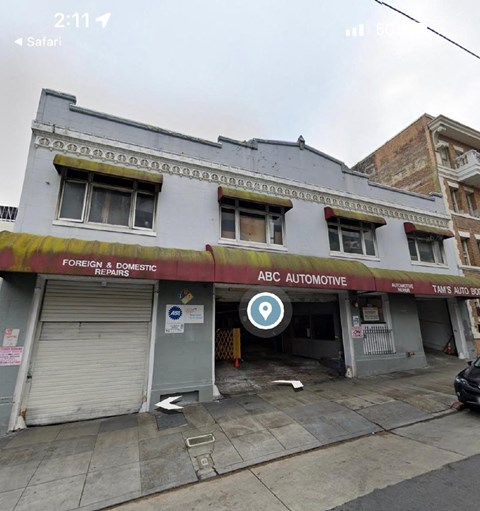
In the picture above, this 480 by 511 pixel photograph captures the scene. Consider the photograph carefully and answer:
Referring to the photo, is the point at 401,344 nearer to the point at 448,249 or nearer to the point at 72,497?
the point at 448,249

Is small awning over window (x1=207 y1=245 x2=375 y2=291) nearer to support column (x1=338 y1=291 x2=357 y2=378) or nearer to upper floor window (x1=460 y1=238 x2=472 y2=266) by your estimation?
support column (x1=338 y1=291 x2=357 y2=378)

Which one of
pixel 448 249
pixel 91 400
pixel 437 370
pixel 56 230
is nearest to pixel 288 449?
pixel 91 400

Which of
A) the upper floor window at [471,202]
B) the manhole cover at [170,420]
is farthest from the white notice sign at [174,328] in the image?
the upper floor window at [471,202]

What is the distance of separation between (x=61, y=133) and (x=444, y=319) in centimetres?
1942

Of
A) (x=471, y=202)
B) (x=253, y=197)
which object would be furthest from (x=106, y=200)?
(x=471, y=202)

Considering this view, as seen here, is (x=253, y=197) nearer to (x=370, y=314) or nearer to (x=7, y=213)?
(x=370, y=314)

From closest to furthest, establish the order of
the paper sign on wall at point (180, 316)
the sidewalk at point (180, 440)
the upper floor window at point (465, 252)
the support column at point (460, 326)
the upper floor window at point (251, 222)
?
1. the sidewalk at point (180, 440)
2. the paper sign on wall at point (180, 316)
3. the upper floor window at point (251, 222)
4. the support column at point (460, 326)
5. the upper floor window at point (465, 252)

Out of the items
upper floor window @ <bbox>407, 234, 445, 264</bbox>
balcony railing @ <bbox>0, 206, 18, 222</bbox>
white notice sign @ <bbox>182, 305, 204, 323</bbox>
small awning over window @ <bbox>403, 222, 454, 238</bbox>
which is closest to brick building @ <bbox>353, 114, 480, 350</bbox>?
upper floor window @ <bbox>407, 234, 445, 264</bbox>

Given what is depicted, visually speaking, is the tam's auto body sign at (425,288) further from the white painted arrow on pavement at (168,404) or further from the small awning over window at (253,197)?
the white painted arrow on pavement at (168,404)

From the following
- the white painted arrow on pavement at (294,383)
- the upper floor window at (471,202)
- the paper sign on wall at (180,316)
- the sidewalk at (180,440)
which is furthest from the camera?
the upper floor window at (471,202)

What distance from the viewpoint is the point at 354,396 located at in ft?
26.6

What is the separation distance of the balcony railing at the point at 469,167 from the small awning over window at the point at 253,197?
1321 centimetres

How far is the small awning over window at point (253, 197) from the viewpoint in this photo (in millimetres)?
9141

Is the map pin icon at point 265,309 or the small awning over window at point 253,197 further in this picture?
the map pin icon at point 265,309
